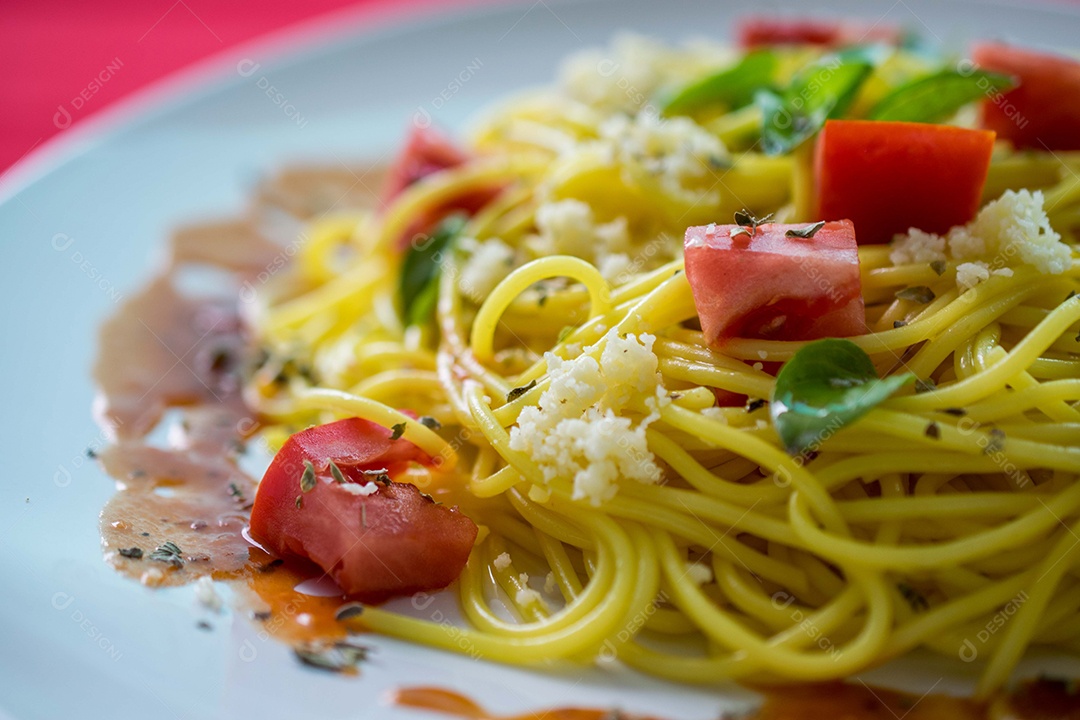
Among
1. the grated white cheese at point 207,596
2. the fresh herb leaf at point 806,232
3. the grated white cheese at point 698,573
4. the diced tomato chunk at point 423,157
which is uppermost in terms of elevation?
the diced tomato chunk at point 423,157

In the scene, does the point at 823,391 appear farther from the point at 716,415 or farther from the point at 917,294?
the point at 917,294

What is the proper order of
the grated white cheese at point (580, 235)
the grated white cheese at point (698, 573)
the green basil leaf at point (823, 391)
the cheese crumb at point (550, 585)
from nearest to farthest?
the green basil leaf at point (823, 391) < the grated white cheese at point (698, 573) < the cheese crumb at point (550, 585) < the grated white cheese at point (580, 235)

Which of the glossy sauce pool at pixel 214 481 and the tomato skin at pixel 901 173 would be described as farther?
the tomato skin at pixel 901 173

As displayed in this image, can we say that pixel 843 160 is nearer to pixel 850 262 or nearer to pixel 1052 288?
pixel 850 262

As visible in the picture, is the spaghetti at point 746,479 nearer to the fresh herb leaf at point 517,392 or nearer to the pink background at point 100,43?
the fresh herb leaf at point 517,392

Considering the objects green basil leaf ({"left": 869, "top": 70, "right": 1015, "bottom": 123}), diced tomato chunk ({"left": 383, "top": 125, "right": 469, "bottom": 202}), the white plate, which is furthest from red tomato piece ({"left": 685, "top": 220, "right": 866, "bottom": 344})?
diced tomato chunk ({"left": 383, "top": 125, "right": 469, "bottom": 202})

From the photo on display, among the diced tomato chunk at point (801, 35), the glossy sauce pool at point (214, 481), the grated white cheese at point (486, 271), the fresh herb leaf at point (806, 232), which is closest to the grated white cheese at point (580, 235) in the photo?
the grated white cheese at point (486, 271)

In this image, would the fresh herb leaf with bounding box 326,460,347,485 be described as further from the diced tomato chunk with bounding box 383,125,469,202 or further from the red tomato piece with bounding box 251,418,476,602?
the diced tomato chunk with bounding box 383,125,469,202

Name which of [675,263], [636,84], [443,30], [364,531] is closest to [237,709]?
[364,531]
